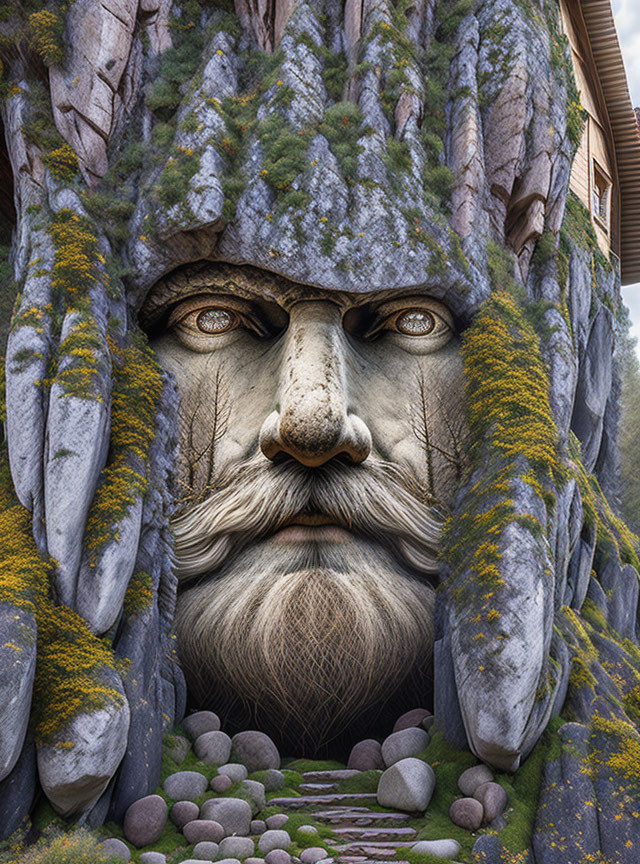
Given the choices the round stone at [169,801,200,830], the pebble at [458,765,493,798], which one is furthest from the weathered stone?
the pebble at [458,765,493,798]

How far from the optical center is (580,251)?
11.2 meters

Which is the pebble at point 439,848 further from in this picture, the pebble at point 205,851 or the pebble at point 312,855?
the pebble at point 205,851

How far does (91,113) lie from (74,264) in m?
1.95

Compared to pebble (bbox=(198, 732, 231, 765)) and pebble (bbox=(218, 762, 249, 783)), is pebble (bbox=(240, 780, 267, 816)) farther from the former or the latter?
pebble (bbox=(198, 732, 231, 765))

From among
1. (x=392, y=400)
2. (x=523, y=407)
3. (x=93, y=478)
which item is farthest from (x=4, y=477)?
(x=523, y=407)

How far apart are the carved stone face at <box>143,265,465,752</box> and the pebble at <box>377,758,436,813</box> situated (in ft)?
3.31

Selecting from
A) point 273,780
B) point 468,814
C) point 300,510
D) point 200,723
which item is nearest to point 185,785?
point 273,780

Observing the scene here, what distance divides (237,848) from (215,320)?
16.4 feet

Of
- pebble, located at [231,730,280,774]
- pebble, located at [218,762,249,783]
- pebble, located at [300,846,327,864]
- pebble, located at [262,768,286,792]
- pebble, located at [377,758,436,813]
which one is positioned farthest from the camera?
pebble, located at [231,730,280,774]

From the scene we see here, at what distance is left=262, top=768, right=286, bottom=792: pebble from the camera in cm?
657

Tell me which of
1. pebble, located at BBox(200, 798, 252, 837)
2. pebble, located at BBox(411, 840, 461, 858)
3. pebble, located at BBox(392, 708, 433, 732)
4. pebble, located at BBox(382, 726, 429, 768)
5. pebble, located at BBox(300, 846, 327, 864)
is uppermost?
pebble, located at BBox(392, 708, 433, 732)

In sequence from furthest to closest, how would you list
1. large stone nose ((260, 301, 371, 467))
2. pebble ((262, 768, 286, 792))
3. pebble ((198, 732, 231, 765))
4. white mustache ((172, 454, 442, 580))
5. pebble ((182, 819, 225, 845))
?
white mustache ((172, 454, 442, 580)) < large stone nose ((260, 301, 371, 467)) < pebble ((198, 732, 231, 765)) < pebble ((262, 768, 286, 792)) < pebble ((182, 819, 225, 845))

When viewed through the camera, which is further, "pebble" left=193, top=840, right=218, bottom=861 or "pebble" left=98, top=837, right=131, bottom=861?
"pebble" left=193, top=840, right=218, bottom=861

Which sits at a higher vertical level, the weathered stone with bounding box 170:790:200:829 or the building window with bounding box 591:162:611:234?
the building window with bounding box 591:162:611:234
